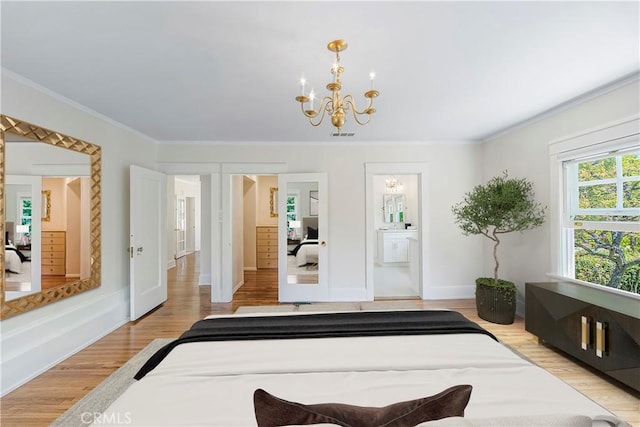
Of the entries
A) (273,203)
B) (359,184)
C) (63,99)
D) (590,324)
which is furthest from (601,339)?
(273,203)

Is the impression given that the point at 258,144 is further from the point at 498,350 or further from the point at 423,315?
the point at 498,350

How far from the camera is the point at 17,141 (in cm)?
238

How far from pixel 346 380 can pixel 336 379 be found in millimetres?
45

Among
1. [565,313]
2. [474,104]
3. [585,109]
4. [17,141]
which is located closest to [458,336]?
[565,313]

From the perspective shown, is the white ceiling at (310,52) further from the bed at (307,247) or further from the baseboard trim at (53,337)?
the baseboard trim at (53,337)

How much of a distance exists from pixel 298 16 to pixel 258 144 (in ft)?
9.64

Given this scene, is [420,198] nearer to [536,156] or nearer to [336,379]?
[536,156]

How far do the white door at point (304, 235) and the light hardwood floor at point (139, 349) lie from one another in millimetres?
453

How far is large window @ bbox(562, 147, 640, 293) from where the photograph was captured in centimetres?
252

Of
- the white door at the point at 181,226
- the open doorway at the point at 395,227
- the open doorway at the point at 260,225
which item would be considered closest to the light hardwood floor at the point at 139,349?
the open doorway at the point at 395,227

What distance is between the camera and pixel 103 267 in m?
3.33

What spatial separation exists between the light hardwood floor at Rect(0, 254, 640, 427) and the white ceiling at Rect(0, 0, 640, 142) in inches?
98.3

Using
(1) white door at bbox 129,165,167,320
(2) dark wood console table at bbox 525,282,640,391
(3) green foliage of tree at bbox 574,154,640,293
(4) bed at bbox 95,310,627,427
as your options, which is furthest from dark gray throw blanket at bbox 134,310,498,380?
(1) white door at bbox 129,165,167,320
